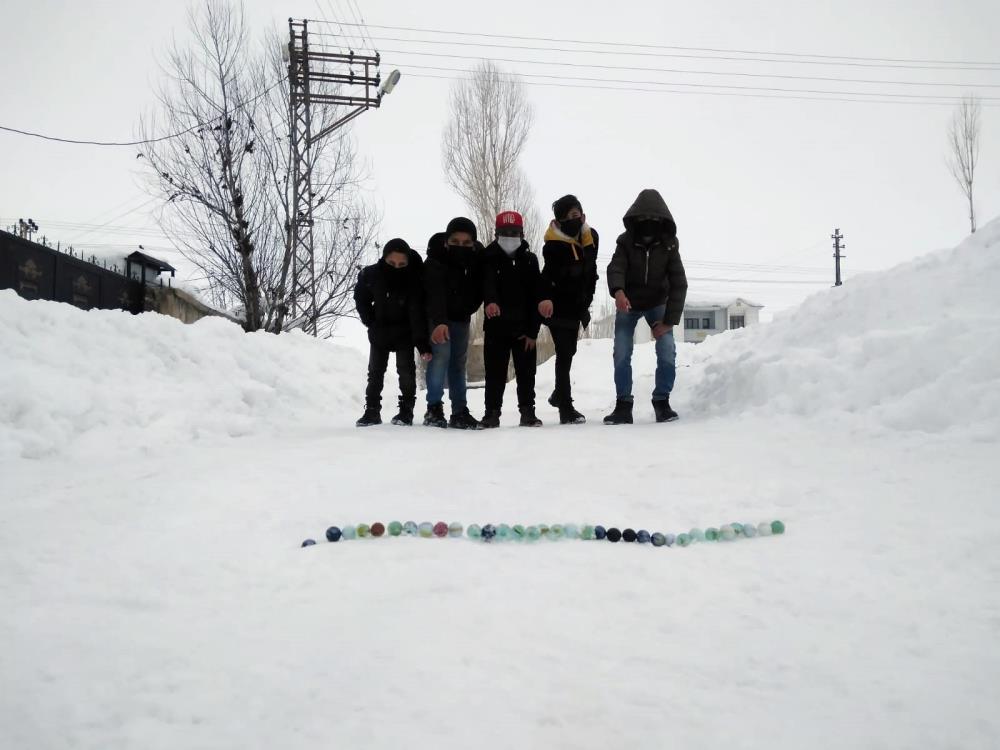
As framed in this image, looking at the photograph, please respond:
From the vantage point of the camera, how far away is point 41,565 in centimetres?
237

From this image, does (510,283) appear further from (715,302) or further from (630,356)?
(715,302)

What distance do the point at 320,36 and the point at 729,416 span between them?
1385 centimetres

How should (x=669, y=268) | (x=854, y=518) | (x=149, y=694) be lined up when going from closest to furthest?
(x=149, y=694) < (x=854, y=518) < (x=669, y=268)

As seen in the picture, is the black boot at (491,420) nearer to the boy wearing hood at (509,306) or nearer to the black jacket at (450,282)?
the boy wearing hood at (509,306)

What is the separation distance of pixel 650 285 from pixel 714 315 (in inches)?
1763

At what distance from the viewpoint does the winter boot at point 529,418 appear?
6078 mm

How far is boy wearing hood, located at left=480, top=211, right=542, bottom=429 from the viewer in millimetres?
6090

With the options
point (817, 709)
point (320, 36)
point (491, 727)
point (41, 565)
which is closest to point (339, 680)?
point (491, 727)

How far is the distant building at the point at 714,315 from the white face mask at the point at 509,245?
4370 cm

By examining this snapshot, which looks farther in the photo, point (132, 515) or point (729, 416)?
point (729, 416)

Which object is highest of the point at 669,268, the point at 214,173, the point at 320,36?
the point at 320,36

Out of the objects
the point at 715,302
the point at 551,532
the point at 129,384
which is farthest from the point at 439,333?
the point at 715,302

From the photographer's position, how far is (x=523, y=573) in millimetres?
2398

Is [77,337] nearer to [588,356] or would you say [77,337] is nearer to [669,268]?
[669,268]
